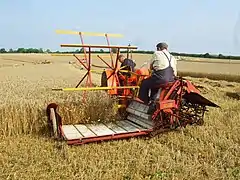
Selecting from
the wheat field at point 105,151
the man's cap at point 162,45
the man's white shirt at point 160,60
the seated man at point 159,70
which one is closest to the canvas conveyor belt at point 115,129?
the wheat field at point 105,151

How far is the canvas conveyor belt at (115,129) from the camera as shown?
5926 mm

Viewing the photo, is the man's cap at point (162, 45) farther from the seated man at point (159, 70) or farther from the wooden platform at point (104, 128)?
the wooden platform at point (104, 128)

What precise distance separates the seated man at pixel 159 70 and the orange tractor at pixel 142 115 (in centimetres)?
14

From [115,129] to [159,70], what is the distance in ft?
5.05

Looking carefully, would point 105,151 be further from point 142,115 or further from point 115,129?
point 142,115

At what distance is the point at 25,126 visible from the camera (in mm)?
6207

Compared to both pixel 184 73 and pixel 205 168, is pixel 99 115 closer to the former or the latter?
pixel 205 168

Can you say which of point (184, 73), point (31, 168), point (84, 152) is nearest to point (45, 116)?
point (84, 152)

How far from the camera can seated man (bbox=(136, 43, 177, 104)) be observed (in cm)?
682

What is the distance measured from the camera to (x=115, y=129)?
6.75 metres

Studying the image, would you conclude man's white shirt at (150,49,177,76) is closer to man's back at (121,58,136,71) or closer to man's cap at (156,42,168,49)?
man's cap at (156,42,168,49)

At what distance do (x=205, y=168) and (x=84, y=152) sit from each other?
6.42 feet

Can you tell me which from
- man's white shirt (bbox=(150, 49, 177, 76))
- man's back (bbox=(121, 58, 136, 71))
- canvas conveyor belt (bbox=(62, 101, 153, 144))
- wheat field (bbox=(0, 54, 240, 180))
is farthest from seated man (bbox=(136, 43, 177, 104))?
man's back (bbox=(121, 58, 136, 71))

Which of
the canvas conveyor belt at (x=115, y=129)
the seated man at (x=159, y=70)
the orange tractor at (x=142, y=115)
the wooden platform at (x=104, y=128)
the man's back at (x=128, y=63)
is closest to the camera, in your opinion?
the canvas conveyor belt at (x=115, y=129)
